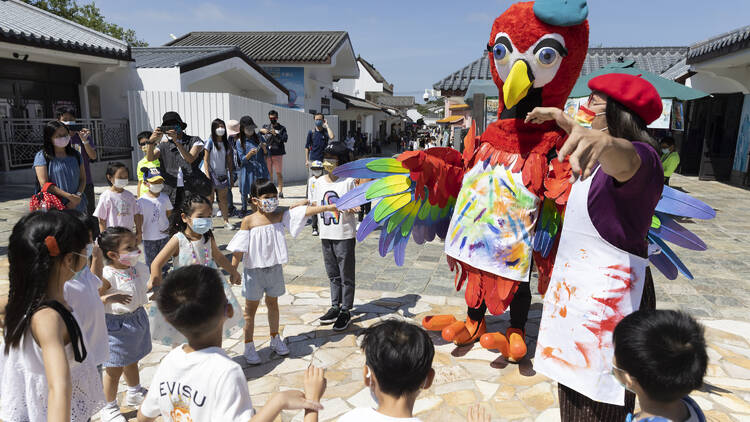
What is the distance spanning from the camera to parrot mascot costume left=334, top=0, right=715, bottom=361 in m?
2.68

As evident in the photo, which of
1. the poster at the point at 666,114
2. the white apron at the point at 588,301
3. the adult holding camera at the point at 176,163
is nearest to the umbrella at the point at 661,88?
the poster at the point at 666,114

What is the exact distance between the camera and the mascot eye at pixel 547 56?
2.69 metres

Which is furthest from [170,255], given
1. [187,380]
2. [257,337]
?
[187,380]

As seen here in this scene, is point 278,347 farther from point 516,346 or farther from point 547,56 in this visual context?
point 547,56

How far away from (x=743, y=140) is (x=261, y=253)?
13387 millimetres

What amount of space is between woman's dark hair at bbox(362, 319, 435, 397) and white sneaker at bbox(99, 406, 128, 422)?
1813mm

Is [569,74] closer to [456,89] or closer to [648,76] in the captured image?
[648,76]

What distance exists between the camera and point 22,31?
833cm

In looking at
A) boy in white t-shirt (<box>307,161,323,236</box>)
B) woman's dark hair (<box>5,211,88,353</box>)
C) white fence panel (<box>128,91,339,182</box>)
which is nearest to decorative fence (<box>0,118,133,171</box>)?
white fence panel (<box>128,91,339,182</box>)

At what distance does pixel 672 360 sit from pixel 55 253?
6.34ft

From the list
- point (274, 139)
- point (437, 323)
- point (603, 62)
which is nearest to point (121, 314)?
point (437, 323)

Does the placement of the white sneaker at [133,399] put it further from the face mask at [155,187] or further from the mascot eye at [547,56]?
the mascot eye at [547,56]

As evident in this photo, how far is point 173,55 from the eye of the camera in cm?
1220

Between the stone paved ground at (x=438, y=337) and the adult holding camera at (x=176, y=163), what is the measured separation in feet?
3.63
